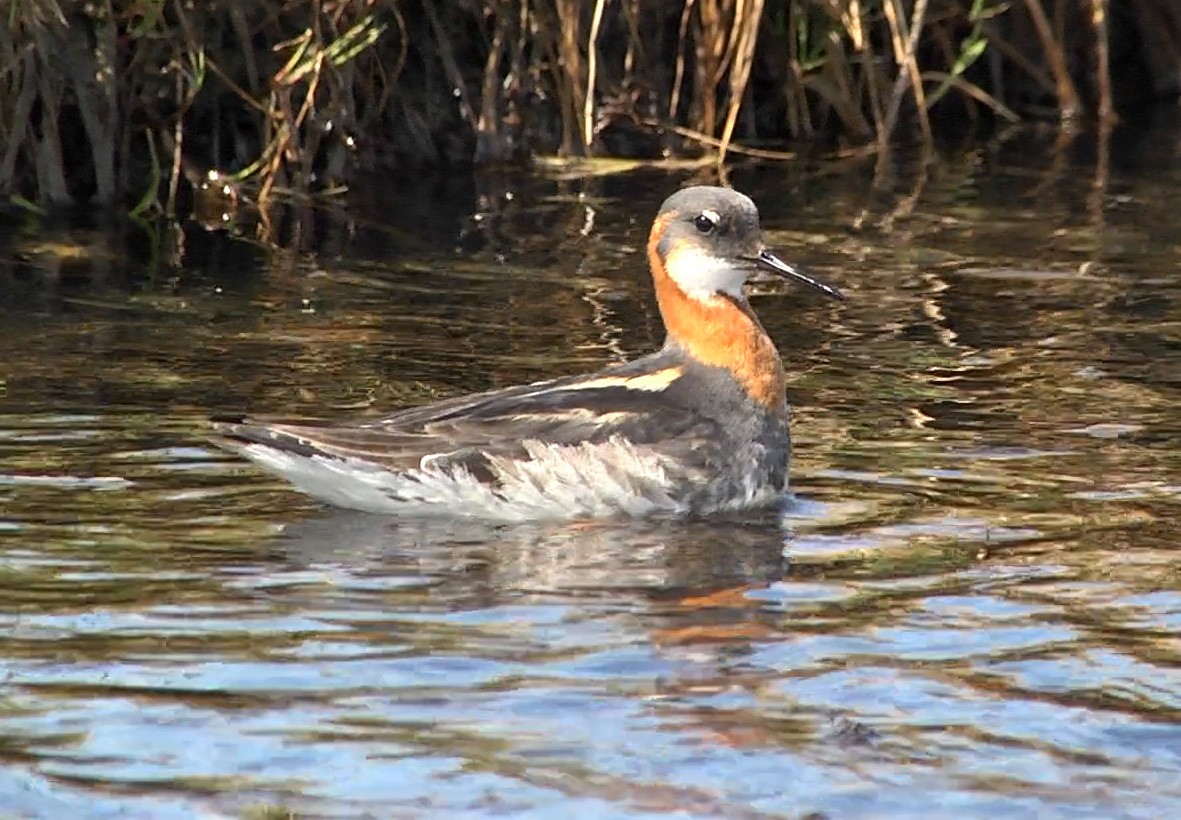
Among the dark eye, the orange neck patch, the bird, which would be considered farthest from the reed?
the bird

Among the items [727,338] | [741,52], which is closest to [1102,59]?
[741,52]

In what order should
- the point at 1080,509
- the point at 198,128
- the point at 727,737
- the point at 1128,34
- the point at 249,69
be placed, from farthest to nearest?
1. the point at 1128,34
2. the point at 198,128
3. the point at 249,69
4. the point at 1080,509
5. the point at 727,737

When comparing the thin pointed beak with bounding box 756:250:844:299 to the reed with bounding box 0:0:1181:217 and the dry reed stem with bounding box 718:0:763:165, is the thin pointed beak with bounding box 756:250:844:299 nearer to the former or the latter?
→ the reed with bounding box 0:0:1181:217

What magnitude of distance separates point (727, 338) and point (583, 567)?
5.09 ft

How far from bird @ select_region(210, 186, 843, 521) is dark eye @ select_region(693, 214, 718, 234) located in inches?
14.9

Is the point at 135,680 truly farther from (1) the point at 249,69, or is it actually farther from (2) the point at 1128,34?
(2) the point at 1128,34

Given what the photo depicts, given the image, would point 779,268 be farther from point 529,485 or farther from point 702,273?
point 529,485

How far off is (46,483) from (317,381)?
182cm

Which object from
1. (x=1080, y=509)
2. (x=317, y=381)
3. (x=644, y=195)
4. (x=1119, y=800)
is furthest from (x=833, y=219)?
(x=1119, y=800)

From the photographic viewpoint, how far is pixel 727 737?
584 centimetres

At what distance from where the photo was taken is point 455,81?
45.0ft

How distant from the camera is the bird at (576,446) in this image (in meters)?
7.98

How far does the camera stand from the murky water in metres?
5.61

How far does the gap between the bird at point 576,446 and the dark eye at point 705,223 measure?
Result: 38 cm
